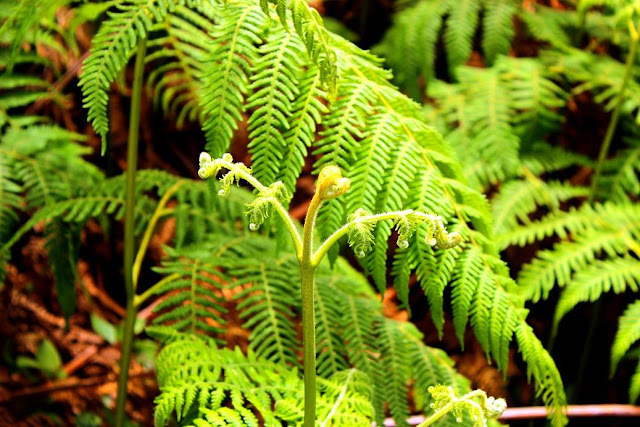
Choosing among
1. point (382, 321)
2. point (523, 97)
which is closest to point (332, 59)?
point (382, 321)

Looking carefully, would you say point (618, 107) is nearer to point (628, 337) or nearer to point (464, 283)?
point (628, 337)

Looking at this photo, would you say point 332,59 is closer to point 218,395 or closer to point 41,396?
point 218,395

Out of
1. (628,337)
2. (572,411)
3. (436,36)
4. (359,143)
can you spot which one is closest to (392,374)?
(359,143)

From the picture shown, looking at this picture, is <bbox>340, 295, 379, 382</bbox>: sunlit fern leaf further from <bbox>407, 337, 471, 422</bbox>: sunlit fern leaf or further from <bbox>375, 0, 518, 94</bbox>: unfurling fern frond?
<bbox>375, 0, 518, 94</bbox>: unfurling fern frond

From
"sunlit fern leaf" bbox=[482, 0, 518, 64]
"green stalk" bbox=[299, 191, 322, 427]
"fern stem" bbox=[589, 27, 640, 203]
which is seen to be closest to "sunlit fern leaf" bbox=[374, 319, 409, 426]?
"green stalk" bbox=[299, 191, 322, 427]

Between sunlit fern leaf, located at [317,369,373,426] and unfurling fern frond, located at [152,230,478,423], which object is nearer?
sunlit fern leaf, located at [317,369,373,426]

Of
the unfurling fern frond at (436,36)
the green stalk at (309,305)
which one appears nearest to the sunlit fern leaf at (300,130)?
the green stalk at (309,305)
